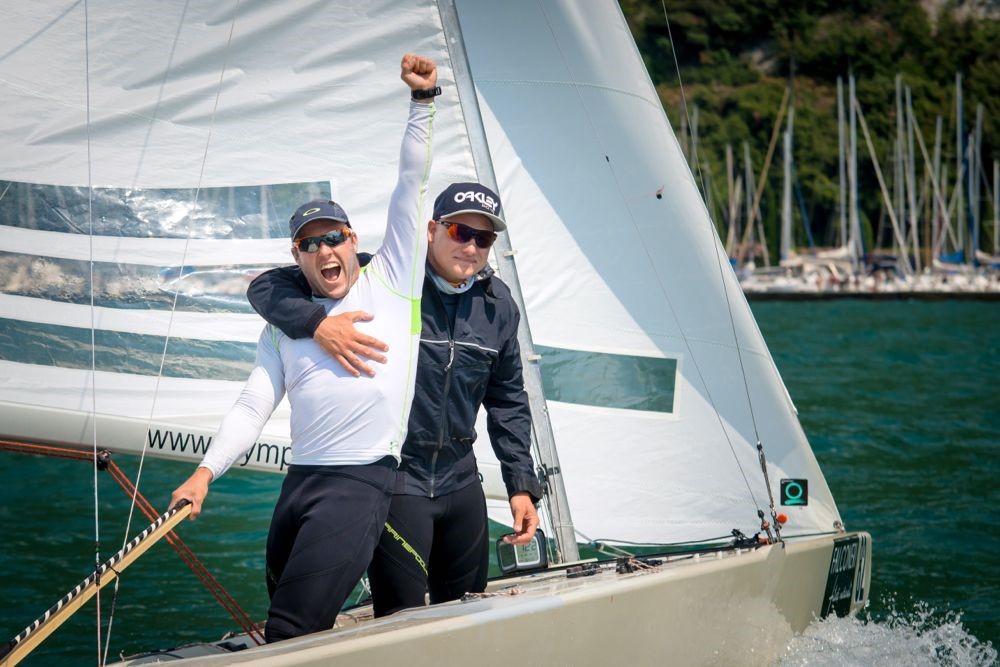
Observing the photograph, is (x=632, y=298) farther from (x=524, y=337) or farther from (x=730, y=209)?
(x=730, y=209)

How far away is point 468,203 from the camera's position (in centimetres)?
300

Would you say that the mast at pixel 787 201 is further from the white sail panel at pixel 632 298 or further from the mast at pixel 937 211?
the white sail panel at pixel 632 298

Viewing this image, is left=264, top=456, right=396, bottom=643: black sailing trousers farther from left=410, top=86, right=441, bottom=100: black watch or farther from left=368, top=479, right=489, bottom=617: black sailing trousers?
left=410, top=86, right=441, bottom=100: black watch

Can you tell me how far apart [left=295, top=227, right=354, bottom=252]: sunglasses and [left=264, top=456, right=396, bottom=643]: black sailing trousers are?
520 millimetres

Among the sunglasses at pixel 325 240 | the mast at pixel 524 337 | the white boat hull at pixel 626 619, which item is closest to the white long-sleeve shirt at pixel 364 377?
the sunglasses at pixel 325 240

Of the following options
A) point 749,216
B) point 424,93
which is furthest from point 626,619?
point 749,216

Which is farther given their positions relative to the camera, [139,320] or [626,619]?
[139,320]

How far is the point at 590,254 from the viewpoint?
4844 millimetres

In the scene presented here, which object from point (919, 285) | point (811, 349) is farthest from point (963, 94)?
point (811, 349)

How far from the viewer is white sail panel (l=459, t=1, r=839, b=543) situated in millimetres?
4621

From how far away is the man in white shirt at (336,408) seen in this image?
2.75 meters

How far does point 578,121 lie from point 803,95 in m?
63.3

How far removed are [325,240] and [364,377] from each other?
34cm

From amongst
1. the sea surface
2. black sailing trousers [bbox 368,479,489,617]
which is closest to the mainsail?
the sea surface
